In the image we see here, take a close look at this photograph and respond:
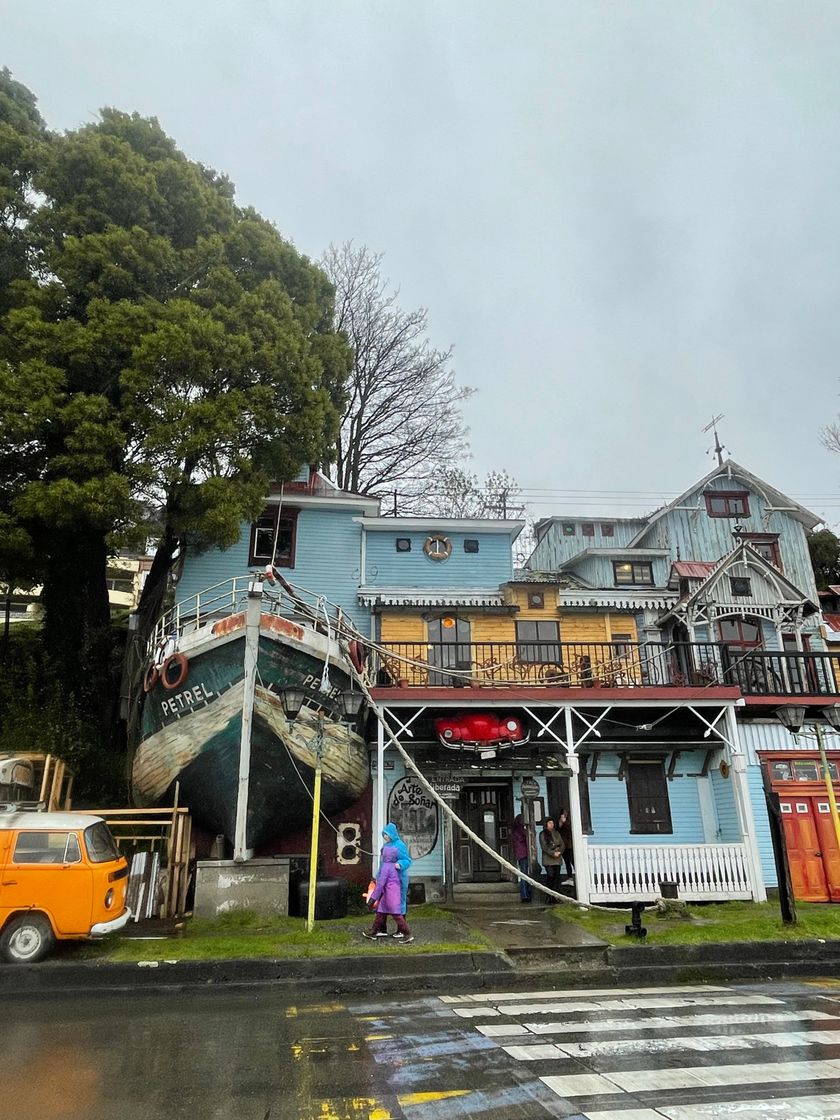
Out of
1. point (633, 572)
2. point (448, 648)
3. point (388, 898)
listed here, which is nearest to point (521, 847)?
point (448, 648)

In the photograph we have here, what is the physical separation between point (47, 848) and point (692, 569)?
62.0 ft

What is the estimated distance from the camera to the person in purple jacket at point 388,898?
33.1ft

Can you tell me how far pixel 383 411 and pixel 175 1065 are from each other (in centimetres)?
2633

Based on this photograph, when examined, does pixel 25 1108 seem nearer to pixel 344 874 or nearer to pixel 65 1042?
pixel 65 1042

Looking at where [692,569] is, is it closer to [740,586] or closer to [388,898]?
[740,586]

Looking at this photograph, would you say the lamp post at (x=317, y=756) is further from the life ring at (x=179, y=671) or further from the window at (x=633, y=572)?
the window at (x=633, y=572)

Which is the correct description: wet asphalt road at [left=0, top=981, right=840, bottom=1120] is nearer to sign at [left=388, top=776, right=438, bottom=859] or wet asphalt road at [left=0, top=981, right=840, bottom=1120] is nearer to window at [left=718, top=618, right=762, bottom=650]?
sign at [left=388, top=776, right=438, bottom=859]

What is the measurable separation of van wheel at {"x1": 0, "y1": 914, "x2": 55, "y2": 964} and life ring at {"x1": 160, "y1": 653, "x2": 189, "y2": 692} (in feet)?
14.3

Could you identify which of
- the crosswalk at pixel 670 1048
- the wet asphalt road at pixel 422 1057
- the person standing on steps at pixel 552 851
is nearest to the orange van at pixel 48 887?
the wet asphalt road at pixel 422 1057

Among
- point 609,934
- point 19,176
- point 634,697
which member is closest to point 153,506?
point 19,176

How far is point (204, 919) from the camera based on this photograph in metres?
10.9

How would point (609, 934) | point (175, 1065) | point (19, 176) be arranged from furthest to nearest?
point (19, 176), point (609, 934), point (175, 1065)

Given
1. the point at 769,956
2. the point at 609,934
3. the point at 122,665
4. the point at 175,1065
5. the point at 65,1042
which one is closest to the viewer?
the point at 175,1065

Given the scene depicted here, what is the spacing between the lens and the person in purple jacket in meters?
10.1
